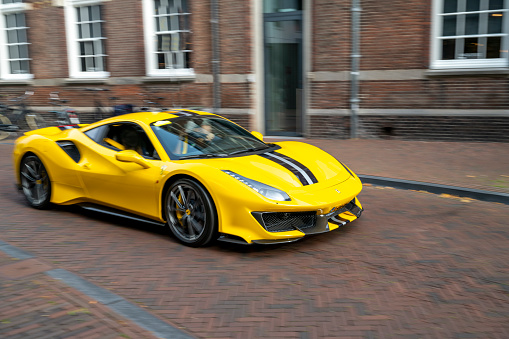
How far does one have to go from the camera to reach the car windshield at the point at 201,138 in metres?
5.03

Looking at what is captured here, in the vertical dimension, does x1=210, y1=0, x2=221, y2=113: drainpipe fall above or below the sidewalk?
above

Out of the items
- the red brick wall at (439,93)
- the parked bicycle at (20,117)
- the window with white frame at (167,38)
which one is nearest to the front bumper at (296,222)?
the red brick wall at (439,93)

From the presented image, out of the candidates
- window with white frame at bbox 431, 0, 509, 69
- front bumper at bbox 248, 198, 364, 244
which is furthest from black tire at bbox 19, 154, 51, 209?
window with white frame at bbox 431, 0, 509, 69

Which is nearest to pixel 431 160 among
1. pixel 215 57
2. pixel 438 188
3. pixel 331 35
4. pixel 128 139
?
pixel 438 188

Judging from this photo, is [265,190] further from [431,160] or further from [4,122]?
[4,122]

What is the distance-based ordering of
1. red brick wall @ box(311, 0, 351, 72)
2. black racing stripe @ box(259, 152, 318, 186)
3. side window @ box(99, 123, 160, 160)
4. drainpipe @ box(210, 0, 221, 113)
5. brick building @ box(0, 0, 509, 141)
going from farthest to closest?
1. drainpipe @ box(210, 0, 221, 113)
2. red brick wall @ box(311, 0, 351, 72)
3. brick building @ box(0, 0, 509, 141)
4. side window @ box(99, 123, 160, 160)
5. black racing stripe @ box(259, 152, 318, 186)

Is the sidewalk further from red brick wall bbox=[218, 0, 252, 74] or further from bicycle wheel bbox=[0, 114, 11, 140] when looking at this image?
bicycle wheel bbox=[0, 114, 11, 140]

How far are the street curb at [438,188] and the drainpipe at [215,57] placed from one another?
6.14 m

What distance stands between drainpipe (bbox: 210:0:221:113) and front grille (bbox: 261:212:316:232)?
8.72m

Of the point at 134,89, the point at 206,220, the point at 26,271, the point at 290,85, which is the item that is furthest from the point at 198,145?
the point at 134,89

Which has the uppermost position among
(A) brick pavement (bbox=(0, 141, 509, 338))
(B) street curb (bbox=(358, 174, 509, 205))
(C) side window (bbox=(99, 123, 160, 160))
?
(C) side window (bbox=(99, 123, 160, 160))

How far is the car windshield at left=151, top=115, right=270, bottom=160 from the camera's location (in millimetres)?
5031

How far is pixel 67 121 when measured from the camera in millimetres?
12109

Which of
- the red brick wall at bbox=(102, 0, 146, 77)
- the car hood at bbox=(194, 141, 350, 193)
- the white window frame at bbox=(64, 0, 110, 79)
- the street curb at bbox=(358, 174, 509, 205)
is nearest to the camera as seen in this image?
the car hood at bbox=(194, 141, 350, 193)
